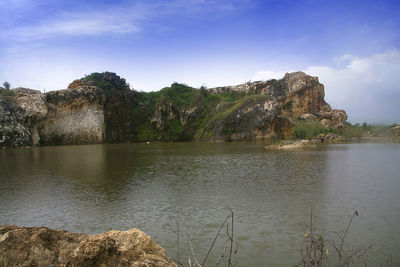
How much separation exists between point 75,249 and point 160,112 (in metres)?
58.5

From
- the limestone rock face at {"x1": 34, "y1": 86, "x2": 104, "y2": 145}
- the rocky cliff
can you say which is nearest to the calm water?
the rocky cliff

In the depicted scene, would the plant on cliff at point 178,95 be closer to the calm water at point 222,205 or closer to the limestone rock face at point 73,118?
the limestone rock face at point 73,118

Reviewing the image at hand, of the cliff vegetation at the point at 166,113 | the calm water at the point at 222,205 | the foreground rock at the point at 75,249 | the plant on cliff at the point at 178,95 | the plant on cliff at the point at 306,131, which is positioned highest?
the plant on cliff at the point at 178,95

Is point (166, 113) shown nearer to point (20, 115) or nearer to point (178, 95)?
point (178, 95)

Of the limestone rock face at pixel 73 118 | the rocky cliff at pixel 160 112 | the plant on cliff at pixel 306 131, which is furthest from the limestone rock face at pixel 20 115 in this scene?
the plant on cliff at pixel 306 131

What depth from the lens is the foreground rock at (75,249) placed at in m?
3.41

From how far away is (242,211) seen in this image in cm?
805

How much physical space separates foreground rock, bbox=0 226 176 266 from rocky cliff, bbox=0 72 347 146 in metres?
41.4

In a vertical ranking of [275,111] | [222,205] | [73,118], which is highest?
[275,111]

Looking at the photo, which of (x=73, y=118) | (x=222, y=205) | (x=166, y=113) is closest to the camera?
(x=222, y=205)

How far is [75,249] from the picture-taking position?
3557 mm

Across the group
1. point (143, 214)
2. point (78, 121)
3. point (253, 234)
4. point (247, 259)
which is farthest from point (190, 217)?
point (78, 121)

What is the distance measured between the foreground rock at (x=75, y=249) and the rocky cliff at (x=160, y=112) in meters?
41.4

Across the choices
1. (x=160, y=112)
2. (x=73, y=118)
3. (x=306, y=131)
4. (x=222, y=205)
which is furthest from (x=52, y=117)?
(x=222, y=205)
